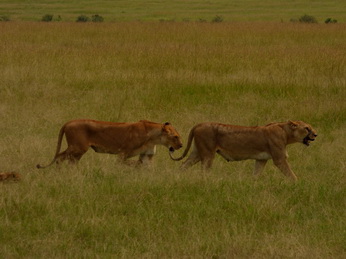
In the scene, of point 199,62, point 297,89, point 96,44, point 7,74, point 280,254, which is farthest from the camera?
point 96,44

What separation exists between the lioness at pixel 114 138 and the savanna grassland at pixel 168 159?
18 centimetres

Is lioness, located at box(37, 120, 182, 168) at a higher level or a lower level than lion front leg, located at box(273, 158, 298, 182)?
higher

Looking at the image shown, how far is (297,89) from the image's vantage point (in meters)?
12.2

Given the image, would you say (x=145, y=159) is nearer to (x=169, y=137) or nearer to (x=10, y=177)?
(x=169, y=137)

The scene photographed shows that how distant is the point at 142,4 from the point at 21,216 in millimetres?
43019

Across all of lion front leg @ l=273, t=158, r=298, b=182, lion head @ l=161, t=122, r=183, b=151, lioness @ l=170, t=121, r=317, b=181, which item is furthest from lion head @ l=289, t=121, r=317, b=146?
lion head @ l=161, t=122, r=183, b=151

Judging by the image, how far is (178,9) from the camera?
146 ft

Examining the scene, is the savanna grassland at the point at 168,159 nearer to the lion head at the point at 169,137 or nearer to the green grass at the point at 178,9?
the lion head at the point at 169,137

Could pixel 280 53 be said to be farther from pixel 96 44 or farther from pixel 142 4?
pixel 142 4

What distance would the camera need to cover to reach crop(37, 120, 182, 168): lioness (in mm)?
7723

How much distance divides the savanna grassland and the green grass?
18079 millimetres

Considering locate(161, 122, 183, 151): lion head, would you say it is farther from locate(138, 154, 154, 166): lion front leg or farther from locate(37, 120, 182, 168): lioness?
locate(138, 154, 154, 166): lion front leg

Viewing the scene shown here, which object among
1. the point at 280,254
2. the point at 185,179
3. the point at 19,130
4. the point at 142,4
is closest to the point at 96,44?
the point at 19,130

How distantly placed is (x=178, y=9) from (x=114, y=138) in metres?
37.3
